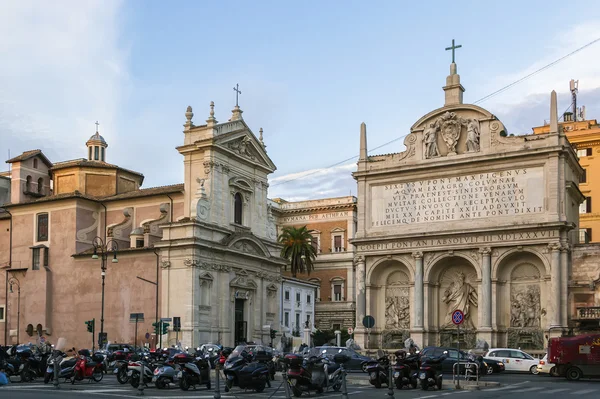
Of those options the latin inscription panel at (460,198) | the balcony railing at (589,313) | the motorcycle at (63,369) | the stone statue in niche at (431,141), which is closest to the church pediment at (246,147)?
the latin inscription panel at (460,198)

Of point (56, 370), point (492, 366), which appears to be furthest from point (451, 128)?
point (56, 370)

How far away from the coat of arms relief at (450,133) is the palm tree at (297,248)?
3123 centimetres

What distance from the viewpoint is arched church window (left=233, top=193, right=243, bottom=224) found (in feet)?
205

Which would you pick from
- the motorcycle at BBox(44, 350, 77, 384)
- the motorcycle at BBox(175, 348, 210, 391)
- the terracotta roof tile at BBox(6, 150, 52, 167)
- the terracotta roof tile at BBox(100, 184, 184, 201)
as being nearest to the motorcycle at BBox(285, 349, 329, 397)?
the motorcycle at BBox(175, 348, 210, 391)

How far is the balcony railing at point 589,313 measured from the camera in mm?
43341

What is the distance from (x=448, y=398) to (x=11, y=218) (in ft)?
164

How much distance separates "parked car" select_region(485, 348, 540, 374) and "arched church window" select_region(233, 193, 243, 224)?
2792 cm

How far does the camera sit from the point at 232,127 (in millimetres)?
61750

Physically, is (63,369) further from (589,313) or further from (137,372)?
(589,313)

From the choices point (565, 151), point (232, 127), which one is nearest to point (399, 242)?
point (565, 151)

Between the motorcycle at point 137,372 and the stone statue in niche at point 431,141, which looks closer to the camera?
the motorcycle at point 137,372

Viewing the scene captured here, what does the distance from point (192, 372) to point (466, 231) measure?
26.0 m

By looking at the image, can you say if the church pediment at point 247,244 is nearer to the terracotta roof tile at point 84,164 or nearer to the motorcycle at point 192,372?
the terracotta roof tile at point 84,164

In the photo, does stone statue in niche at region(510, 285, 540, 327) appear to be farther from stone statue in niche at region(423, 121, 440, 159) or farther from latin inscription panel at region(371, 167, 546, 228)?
stone statue in niche at region(423, 121, 440, 159)
